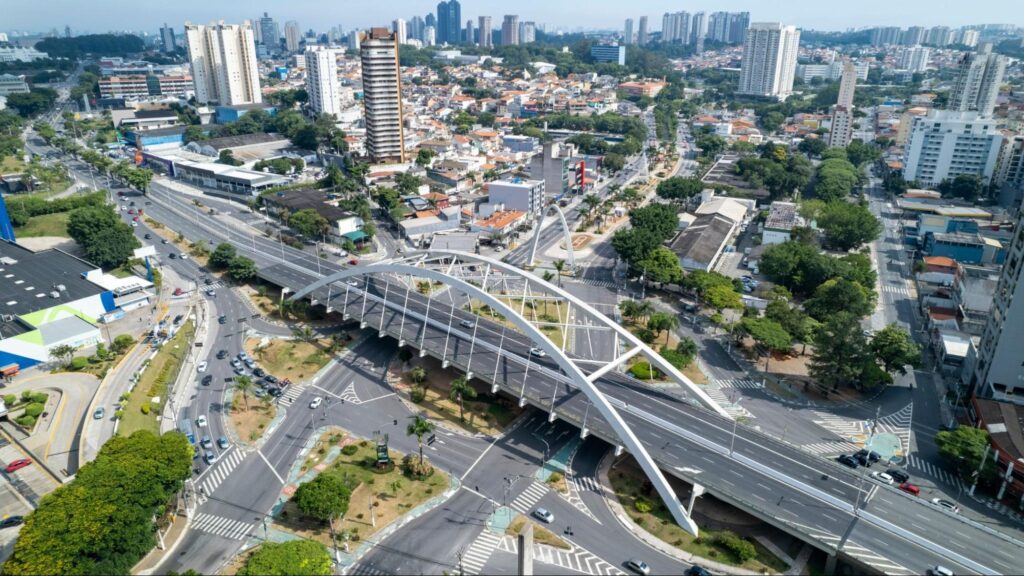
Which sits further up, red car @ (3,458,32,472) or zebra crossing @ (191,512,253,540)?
red car @ (3,458,32,472)

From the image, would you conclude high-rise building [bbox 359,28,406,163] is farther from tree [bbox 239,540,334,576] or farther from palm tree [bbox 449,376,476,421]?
tree [bbox 239,540,334,576]

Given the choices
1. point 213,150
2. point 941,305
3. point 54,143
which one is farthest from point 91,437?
point 54,143

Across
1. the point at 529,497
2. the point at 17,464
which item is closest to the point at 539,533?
the point at 529,497

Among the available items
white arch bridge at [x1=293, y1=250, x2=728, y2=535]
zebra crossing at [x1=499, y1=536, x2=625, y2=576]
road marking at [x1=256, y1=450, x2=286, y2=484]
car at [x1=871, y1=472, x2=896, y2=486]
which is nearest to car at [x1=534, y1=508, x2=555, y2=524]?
zebra crossing at [x1=499, y1=536, x2=625, y2=576]

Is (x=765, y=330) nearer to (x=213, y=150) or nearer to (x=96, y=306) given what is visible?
(x=96, y=306)

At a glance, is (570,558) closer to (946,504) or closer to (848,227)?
(946,504)
